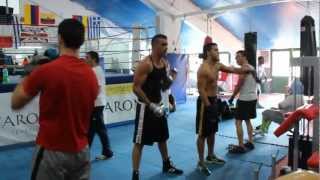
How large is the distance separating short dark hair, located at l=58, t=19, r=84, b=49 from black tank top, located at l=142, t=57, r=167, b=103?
1.67 metres

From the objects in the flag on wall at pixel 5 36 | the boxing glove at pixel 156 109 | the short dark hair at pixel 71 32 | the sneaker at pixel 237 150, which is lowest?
the sneaker at pixel 237 150

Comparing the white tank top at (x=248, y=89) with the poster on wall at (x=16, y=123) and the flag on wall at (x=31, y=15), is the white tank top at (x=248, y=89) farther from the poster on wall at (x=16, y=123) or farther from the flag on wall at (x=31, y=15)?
the flag on wall at (x=31, y=15)

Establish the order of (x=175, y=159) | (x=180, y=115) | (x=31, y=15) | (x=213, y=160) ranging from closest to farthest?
(x=213, y=160), (x=175, y=159), (x=180, y=115), (x=31, y=15)


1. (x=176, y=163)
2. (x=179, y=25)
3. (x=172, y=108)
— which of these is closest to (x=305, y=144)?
(x=176, y=163)

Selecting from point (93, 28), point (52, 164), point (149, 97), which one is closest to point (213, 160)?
point (149, 97)

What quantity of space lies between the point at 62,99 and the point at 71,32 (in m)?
0.34

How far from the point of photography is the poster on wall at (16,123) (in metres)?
4.99

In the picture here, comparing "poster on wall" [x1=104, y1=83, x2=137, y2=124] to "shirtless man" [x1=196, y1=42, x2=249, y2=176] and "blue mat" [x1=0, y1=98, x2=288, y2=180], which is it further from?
"shirtless man" [x1=196, y1=42, x2=249, y2=176]

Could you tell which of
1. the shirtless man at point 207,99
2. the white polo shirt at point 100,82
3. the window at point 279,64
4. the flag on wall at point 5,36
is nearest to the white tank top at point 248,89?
the shirtless man at point 207,99

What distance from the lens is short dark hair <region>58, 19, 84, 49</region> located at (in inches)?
69.2

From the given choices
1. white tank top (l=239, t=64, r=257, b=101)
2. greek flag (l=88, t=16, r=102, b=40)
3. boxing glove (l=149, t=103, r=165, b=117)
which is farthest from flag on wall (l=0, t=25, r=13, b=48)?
white tank top (l=239, t=64, r=257, b=101)

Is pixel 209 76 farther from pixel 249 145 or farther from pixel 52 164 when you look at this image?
pixel 52 164

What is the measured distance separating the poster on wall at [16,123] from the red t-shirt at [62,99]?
3.44 meters

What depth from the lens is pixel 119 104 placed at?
6484mm
